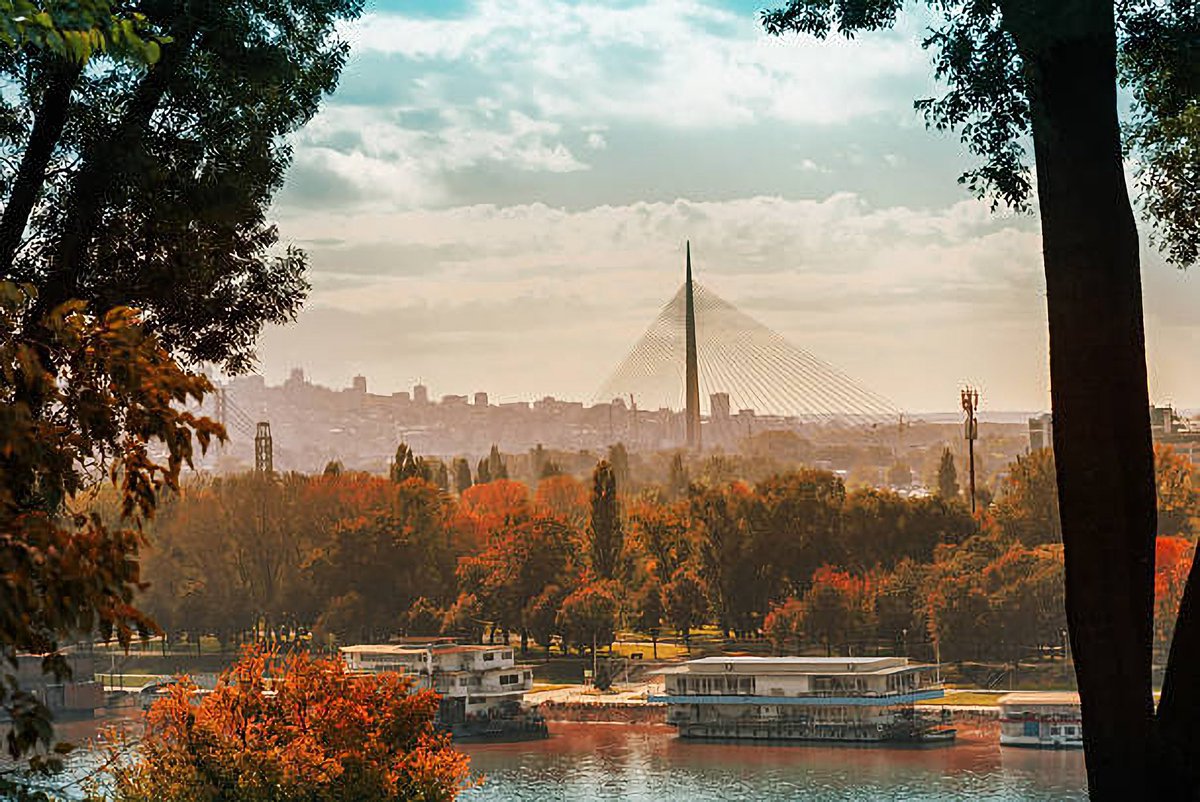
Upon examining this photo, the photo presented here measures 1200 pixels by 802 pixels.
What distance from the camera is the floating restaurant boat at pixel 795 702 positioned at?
20719 millimetres

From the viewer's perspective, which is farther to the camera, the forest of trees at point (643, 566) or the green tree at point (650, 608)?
the green tree at point (650, 608)

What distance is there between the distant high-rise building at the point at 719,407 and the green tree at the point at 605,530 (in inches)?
1404

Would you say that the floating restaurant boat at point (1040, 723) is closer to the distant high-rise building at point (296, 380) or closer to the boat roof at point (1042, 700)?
the boat roof at point (1042, 700)

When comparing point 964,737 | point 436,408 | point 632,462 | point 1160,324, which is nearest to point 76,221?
point 964,737

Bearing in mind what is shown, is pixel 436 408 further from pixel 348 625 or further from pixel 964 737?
pixel 964 737

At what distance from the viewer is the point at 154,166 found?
3.59m

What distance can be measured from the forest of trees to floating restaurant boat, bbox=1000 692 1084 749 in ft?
11.3

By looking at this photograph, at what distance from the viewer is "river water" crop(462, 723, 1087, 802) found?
54.3 ft

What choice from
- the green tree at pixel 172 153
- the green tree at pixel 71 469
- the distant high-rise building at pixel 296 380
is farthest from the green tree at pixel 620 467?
the green tree at pixel 71 469

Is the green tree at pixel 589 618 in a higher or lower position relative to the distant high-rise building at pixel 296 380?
lower

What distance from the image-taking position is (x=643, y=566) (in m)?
26.8

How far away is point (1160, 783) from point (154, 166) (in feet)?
8.32

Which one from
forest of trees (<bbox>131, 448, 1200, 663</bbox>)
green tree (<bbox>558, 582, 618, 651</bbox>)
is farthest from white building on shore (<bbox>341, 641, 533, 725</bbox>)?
forest of trees (<bbox>131, 448, 1200, 663</bbox>)

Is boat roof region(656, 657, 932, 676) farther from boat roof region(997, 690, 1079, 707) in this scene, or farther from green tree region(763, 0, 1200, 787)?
green tree region(763, 0, 1200, 787)
